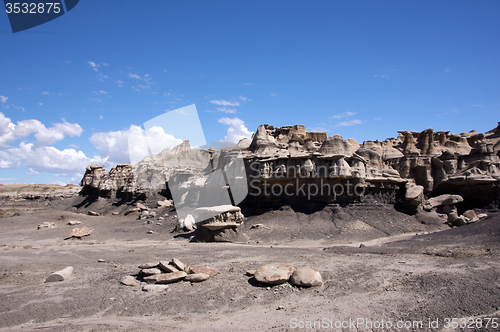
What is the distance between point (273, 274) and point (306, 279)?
28.9 inches

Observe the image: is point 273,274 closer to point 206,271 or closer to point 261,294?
point 261,294

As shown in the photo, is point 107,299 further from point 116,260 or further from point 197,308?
point 116,260

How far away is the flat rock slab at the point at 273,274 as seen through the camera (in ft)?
20.6

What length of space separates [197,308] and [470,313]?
4780 millimetres

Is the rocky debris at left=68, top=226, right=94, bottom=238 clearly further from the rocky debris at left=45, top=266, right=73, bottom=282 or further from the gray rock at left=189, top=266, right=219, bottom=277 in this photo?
the gray rock at left=189, top=266, right=219, bottom=277

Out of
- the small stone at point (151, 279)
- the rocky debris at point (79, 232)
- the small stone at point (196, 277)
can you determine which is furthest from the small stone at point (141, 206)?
the small stone at point (196, 277)

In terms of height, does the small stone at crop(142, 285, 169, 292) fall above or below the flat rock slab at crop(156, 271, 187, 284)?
below

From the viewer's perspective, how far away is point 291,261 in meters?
8.53

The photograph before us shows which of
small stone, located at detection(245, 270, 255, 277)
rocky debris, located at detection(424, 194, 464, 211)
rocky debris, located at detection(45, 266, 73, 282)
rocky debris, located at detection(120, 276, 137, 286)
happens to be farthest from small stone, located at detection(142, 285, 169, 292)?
rocky debris, located at detection(424, 194, 464, 211)

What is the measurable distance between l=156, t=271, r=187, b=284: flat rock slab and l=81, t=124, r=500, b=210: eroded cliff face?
11764 mm

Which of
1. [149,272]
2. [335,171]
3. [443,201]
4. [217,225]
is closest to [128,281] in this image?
[149,272]

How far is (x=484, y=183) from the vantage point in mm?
22172

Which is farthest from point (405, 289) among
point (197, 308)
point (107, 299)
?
point (107, 299)

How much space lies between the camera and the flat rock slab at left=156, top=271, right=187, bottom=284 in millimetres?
6548
